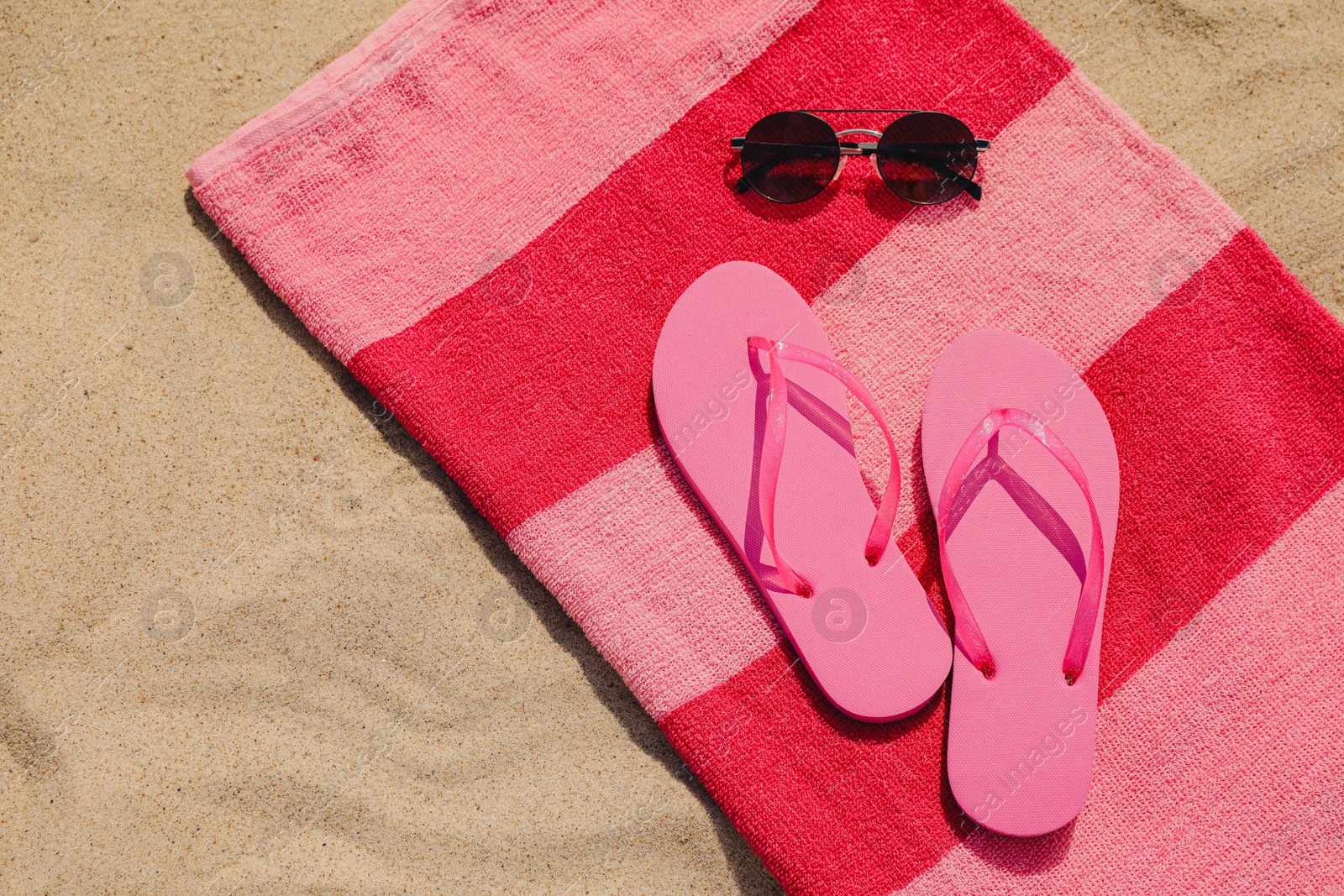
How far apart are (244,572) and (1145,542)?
111 centimetres

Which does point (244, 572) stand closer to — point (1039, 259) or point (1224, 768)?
point (1039, 259)

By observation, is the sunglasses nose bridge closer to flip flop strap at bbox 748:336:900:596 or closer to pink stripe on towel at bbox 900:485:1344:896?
flip flop strap at bbox 748:336:900:596

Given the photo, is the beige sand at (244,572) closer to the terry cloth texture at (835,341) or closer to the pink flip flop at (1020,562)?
the terry cloth texture at (835,341)

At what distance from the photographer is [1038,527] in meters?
1.01

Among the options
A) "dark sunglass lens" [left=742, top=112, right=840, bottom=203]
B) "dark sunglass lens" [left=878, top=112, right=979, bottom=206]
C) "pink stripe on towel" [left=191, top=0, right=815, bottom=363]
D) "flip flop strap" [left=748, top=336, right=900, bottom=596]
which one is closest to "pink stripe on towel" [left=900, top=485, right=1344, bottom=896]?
"flip flop strap" [left=748, top=336, right=900, bottom=596]

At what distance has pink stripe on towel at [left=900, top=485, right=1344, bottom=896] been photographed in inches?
37.6

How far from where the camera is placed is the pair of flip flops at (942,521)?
37.5 inches

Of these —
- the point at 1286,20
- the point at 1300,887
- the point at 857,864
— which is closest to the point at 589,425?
the point at 857,864

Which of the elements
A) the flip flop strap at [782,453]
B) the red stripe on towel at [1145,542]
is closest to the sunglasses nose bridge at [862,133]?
the flip flop strap at [782,453]

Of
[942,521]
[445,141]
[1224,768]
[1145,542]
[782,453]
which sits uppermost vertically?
[445,141]

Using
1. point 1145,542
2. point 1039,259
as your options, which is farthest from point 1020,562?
point 1039,259

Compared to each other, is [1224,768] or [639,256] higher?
[639,256]

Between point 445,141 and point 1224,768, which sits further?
point 445,141

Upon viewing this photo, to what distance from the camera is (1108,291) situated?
1.05 metres
